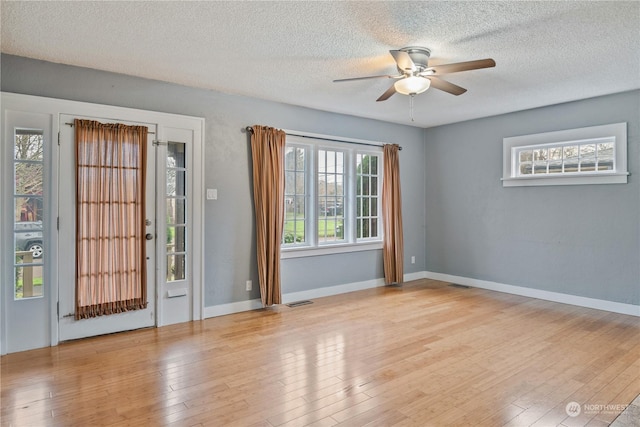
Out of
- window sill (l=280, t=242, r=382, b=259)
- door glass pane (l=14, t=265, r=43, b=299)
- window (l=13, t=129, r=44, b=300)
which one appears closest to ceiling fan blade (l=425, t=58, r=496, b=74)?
window sill (l=280, t=242, r=382, b=259)

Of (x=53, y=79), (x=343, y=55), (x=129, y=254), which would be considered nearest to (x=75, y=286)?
(x=129, y=254)

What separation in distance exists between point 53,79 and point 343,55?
2706 mm

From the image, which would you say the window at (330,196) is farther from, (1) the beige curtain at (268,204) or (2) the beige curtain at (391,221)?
(1) the beige curtain at (268,204)

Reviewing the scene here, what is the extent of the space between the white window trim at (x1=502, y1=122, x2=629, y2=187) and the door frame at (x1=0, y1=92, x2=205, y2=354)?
4.31m

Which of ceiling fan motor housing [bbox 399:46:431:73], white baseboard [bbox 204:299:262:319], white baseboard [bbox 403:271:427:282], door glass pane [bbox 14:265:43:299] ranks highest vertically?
ceiling fan motor housing [bbox 399:46:431:73]

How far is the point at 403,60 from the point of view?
2980 mm

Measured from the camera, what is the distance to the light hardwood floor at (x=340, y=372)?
2414 millimetres

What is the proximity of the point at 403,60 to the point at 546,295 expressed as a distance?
407 cm

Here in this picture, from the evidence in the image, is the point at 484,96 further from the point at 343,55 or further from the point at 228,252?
the point at 228,252

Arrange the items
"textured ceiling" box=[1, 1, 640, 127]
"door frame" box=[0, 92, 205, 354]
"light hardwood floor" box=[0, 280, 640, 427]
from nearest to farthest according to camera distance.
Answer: "light hardwood floor" box=[0, 280, 640, 427] → "textured ceiling" box=[1, 1, 640, 127] → "door frame" box=[0, 92, 205, 354]

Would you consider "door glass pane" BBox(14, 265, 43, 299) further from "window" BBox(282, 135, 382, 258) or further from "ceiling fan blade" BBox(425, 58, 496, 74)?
"ceiling fan blade" BBox(425, 58, 496, 74)

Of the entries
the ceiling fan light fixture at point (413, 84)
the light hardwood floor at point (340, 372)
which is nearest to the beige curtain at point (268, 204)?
the light hardwood floor at point (340, 372)

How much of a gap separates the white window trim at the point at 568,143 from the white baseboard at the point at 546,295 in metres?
1.48

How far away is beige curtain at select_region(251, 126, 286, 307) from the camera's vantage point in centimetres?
474
